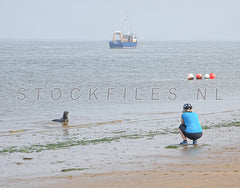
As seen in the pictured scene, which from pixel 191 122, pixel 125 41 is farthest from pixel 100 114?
pixel 125 41

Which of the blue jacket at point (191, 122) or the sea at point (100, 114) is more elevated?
the blue jacket at point (191, 122)

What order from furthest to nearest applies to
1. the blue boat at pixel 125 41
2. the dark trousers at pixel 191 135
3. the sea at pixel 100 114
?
the blue boat at pixel 125 41, the sea at pixel 100 114, the dark trousers at pixel 191 135

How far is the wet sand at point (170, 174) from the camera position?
7.13 metres

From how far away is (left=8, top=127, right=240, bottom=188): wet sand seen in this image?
713 centimetres

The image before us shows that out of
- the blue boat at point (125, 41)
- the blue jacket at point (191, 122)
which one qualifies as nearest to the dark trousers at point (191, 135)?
the blue jacket at point (191, 122)

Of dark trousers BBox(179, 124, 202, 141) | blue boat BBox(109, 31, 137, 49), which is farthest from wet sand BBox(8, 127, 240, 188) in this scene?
blue boat BBox(109, 31, 137, 49)

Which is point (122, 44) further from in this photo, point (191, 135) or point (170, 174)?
point (170, 174)

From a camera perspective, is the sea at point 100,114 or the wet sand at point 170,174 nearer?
the wet sand at point 170,174

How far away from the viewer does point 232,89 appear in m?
29.0

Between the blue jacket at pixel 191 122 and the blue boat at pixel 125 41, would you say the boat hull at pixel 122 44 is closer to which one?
the blue boat at pixel 125 41

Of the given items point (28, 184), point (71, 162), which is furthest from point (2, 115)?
point (28, 184)

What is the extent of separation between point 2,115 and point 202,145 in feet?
38.4

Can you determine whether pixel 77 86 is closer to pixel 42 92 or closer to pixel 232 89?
pixel 42 92

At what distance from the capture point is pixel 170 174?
7.71 meters
